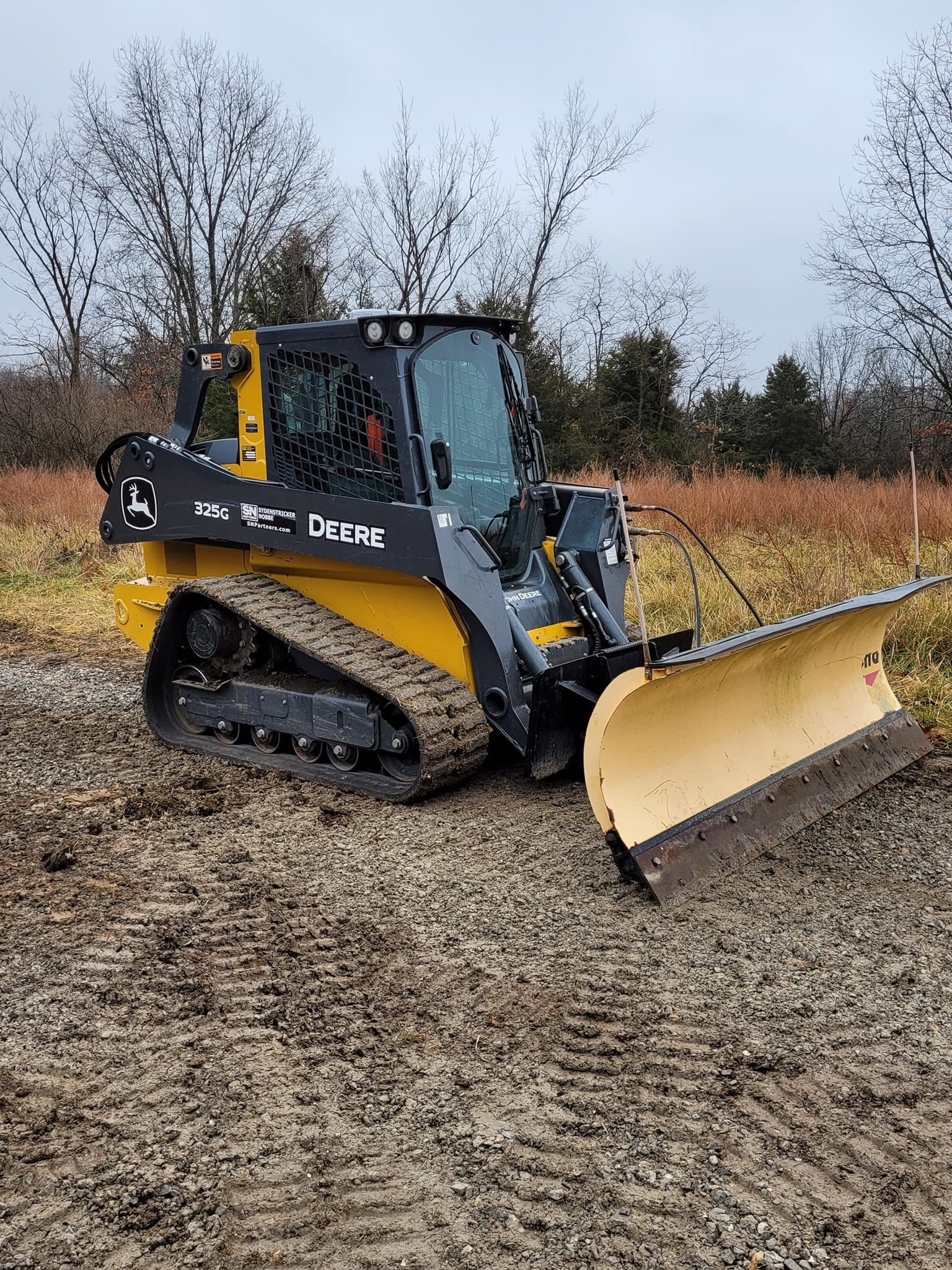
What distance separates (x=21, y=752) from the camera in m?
5.74

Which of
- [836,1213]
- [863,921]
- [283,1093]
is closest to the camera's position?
[836,1213]

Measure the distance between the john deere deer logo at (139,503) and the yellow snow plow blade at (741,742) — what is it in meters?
3.11

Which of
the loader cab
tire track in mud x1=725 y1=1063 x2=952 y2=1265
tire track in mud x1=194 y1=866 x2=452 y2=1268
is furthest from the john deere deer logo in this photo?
tire track in mud x1=725 y1=1063 x2=952 y2=1265

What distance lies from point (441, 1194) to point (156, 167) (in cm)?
2427

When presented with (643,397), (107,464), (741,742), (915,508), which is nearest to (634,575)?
(741,742)

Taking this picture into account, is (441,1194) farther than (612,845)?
No

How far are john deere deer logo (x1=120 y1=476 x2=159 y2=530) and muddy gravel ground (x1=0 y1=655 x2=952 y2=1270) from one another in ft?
6.19

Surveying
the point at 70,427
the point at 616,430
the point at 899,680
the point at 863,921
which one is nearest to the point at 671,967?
the point at 863,921

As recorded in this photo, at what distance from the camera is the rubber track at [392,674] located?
14.8 feet

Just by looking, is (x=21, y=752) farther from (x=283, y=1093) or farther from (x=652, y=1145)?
(x=652, y=1145)

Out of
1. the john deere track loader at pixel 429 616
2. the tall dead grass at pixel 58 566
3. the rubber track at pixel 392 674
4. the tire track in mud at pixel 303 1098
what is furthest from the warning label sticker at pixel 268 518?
the tall dead grass at pixel 58 566

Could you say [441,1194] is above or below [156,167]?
below

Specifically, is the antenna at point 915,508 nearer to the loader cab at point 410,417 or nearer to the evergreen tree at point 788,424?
the loader cab at point 410,417

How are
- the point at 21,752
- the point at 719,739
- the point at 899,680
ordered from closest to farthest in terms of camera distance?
the point at 719,739 < the point at 21,752 < the point at 899,680
